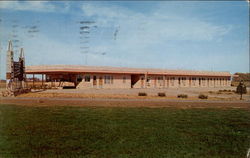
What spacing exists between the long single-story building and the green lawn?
23.9 m

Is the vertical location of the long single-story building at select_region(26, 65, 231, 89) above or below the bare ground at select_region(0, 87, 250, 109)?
above

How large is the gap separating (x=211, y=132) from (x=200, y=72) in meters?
42.9

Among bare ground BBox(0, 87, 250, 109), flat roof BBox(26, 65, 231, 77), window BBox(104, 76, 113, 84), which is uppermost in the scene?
flat roof BBox(26, 65, 231, 77)

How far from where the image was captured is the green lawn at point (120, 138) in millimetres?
6348

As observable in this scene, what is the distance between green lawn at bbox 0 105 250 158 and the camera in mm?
6348

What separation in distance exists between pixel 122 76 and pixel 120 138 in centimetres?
3192

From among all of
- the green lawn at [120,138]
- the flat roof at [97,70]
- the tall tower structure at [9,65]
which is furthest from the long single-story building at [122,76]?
the green lawn at [120,138]

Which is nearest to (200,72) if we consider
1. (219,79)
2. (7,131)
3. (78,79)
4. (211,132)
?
(219,79)

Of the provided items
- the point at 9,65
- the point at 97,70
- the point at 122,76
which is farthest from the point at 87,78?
the point at 9,65

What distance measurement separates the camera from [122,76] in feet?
130

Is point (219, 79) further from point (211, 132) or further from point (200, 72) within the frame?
point (211, 132)

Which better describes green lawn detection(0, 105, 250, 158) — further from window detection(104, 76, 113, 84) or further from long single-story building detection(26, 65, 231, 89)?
window detection(104, 76, 113, 84)

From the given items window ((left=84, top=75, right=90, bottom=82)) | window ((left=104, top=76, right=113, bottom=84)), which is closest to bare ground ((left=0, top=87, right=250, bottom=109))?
window ((left=84, top=75, right=90, bottom=82))

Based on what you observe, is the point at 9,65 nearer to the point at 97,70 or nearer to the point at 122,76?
the point at 97,70
